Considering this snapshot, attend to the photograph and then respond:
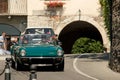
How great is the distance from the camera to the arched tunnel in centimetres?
4088

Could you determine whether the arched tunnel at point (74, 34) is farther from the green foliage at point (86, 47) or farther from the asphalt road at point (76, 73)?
the asphalt road at point (76, 73)

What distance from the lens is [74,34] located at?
41781 mm

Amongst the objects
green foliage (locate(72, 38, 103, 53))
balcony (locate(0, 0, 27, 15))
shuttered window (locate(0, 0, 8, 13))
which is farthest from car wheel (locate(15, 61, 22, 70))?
shuttered window (locate(0, 0, 8, 13))

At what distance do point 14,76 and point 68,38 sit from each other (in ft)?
82.0

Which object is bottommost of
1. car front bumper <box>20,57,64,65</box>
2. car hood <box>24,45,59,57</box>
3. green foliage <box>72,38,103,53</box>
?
green foliage <box>72,38,103,53</box>

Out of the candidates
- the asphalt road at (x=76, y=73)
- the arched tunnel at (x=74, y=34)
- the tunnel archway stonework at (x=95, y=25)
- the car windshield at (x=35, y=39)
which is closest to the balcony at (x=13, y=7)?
the tunnel archway stonework at (x=95, y=25)

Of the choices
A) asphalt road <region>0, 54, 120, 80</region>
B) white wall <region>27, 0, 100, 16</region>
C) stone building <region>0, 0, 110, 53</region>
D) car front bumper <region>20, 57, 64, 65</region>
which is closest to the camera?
asphalt road <region>0, 54, 120, 80</region>

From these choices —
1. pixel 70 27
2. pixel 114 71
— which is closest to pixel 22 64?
pixel 114 71

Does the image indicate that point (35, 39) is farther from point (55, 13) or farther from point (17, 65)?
point (55, 13)

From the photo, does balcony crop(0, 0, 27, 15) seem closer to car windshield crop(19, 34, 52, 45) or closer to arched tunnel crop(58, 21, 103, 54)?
arched tunnel crop(58, 21, 103, 54)

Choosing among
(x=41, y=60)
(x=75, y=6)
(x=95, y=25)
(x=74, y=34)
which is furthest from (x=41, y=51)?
(x=74, y=34)

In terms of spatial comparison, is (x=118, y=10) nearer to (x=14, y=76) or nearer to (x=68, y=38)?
(x=14, y=76)

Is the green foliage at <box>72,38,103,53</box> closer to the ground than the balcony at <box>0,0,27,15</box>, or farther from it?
closer to the ground

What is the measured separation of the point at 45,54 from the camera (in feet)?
60.2
